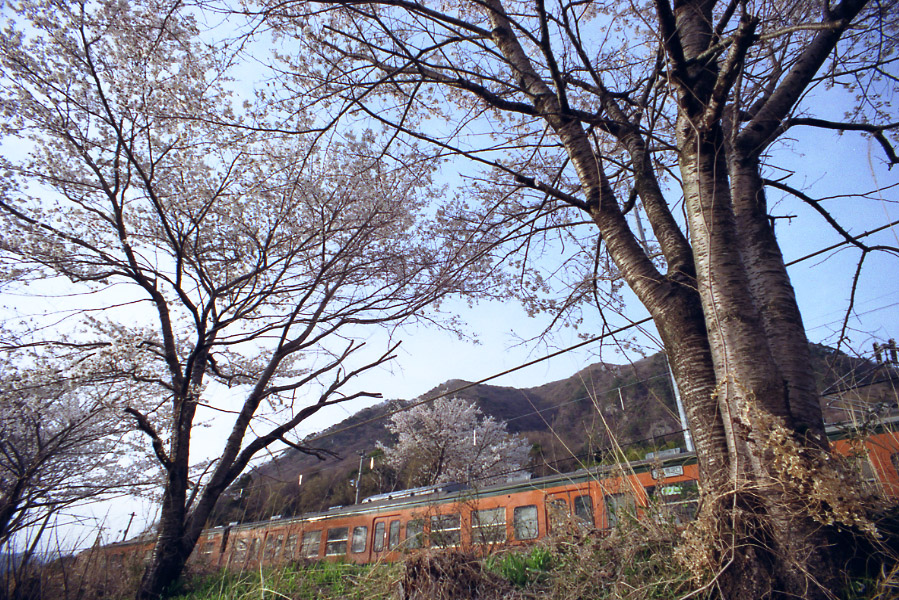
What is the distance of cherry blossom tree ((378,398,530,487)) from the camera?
23.4 meters

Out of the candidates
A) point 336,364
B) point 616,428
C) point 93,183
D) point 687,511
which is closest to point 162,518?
point 336,364

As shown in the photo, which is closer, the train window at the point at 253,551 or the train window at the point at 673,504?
the train window at the point at 673,504

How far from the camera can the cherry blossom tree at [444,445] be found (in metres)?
23.4

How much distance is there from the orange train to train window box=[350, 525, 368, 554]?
0.40 ft

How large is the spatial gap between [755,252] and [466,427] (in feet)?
82.3

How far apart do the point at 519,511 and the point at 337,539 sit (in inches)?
184

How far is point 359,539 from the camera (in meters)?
9.53

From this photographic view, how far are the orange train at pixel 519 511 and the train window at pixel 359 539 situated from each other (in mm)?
121

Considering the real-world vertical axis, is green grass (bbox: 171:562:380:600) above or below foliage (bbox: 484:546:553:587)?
below

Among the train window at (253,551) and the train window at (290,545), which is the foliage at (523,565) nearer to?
the train window at (290,545)

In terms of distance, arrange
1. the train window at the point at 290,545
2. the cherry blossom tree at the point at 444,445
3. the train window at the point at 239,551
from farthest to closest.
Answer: the cherry blossom tree at the point at 444,445 → the train window at the point at 239,551 → the train window at the point at 290,545

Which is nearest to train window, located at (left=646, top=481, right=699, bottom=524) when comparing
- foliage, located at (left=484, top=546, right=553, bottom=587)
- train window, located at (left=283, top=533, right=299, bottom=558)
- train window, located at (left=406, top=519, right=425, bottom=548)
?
foliage, located at (left=484, top=546, right=553, bottom=587)

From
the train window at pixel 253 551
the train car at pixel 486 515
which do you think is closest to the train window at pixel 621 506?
the train car at pixel 486 515

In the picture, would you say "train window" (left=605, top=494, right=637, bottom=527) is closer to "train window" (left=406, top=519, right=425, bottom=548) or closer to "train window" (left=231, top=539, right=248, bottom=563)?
"train window" (left=406, top=519, right=425, bottom=548)
